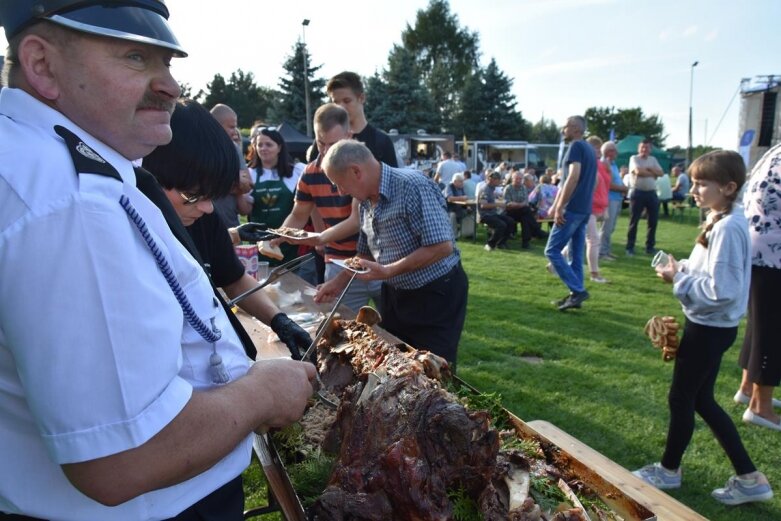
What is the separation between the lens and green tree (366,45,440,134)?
4291 cm

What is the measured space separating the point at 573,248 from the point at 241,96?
54361 mm

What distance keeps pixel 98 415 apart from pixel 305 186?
161 inches

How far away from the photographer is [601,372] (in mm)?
5414

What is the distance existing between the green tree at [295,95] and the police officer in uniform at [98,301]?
39870 mm

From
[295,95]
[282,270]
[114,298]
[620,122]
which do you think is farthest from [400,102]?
[114,298]

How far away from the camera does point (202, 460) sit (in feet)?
3.41

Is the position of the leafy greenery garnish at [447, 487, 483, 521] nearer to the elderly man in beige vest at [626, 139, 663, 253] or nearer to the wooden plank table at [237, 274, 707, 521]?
the wooden plank table at [237, 274, 707, 521]

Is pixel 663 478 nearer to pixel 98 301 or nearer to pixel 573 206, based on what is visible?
pixel 98 301

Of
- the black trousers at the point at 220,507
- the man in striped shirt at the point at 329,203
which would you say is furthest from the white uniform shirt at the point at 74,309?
the man in striped shirt at the point at 329,203

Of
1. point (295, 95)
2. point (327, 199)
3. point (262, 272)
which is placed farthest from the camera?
point (295, 95)

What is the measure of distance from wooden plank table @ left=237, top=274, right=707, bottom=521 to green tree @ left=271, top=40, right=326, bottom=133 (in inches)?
1456

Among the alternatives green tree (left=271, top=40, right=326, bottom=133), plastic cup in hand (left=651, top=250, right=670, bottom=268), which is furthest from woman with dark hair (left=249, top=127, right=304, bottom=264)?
green tree (left=271, top=40, right=326, bottom=133)

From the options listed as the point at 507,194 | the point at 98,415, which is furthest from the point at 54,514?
the point at 507,194

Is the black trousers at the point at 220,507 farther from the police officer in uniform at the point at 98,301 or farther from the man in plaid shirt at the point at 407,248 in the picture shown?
the man in plaid shirt at the point at 407,248
